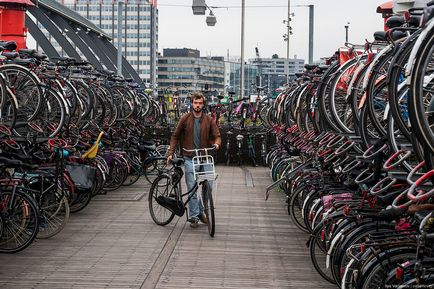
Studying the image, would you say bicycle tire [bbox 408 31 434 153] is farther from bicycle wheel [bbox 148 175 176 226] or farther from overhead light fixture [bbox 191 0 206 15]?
overhead light fixture [bbox 191 0 206 15]

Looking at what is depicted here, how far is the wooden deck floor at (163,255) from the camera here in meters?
7.50

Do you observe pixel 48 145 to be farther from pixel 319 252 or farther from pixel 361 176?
pixel 361 176

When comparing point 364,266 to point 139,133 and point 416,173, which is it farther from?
point 139,133

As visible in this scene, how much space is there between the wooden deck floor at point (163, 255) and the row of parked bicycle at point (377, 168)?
1.80ft

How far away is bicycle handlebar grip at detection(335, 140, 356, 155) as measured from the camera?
7.99 meters

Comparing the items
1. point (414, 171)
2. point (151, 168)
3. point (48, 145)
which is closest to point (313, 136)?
point (48, 145)

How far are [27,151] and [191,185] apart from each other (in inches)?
88.2

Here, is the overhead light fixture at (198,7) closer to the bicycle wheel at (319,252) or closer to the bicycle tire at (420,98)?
the bicycle wheel at (319,252)

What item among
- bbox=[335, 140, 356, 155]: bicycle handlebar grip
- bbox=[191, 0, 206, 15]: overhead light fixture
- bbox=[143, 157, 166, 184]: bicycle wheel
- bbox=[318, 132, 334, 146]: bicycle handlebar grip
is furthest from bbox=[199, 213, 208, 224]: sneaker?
bbox=[191, 0, 206, 15]: overhead light fixture

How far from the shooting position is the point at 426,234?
454 centimetres

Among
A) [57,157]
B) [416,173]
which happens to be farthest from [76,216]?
[416,173]

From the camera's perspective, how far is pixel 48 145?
32.8 feet

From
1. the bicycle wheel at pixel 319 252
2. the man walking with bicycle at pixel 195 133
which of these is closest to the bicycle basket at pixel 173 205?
the man walking with bicycle at pixel 195 133

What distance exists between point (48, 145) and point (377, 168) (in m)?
4.79
